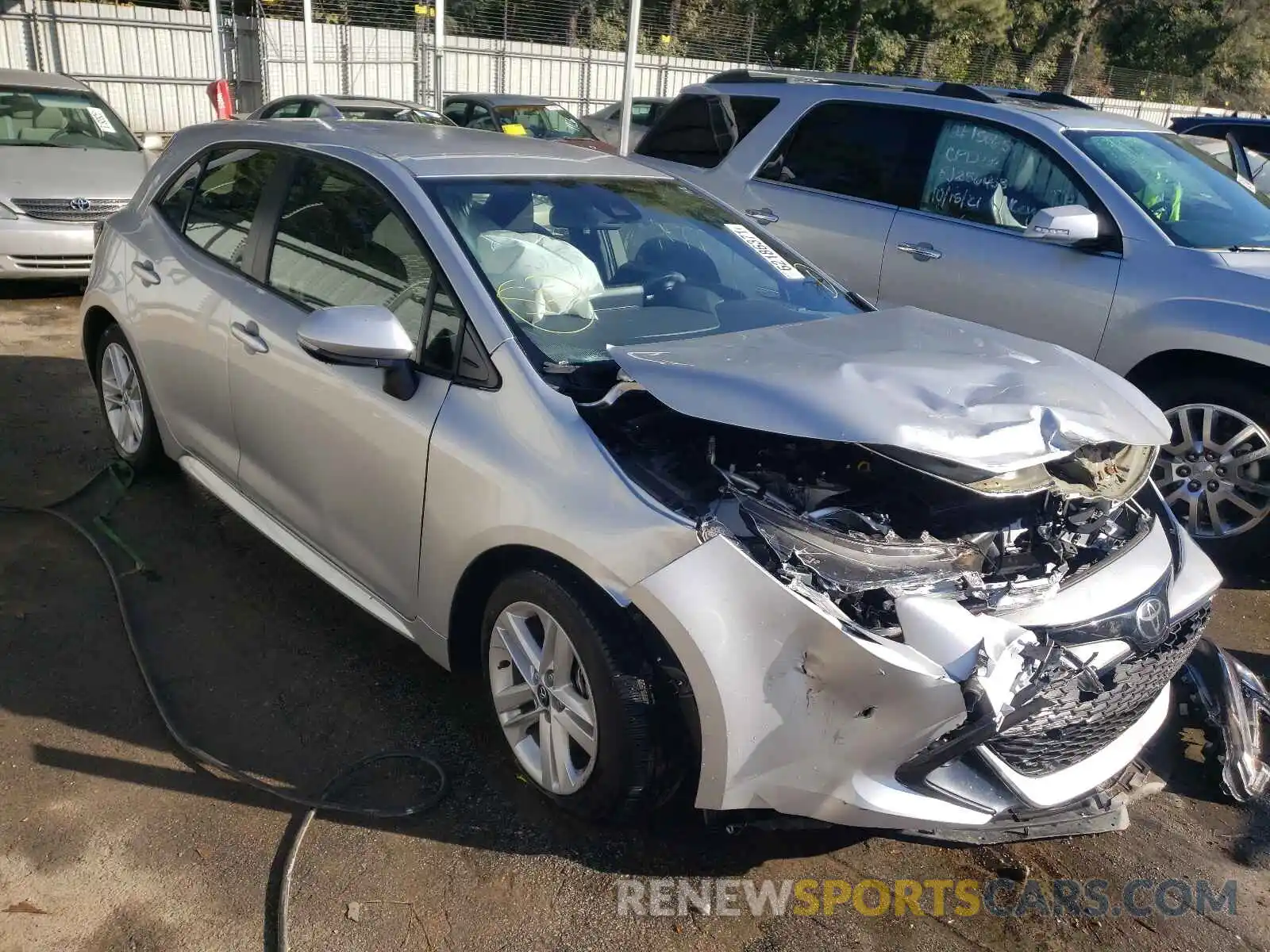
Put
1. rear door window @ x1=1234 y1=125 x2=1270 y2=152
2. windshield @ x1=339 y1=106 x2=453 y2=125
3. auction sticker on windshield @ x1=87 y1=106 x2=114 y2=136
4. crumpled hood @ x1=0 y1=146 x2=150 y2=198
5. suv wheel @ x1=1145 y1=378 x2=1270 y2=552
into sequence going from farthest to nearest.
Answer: windshield @ x1=339 y1=106 x2=453 y2=125, auction sticker on windshield @ x1=87 y1=106 x2=114 y2=136, crumpled hood @ x1=0 y1=146 x2=150 y2=198, rear door window @ x1=1234 y1=125 x2=1270 y2=152, suv wheel @ x1=1145 y1=378 x2=1270 y2=552

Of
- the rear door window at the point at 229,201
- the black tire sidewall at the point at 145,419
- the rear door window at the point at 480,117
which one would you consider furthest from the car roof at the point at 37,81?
the rear door window at the point at 229,201

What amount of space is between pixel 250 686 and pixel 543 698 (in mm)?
1183

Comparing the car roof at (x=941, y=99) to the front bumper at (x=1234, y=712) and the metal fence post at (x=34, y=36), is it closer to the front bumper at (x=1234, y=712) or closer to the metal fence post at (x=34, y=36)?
the front bumper at (x=1234, y=712)

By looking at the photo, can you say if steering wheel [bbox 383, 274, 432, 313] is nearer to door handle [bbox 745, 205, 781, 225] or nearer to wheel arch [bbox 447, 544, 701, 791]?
wheel arch [bbox 447, 544, 701, 791]

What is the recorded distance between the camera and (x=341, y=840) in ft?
9.01

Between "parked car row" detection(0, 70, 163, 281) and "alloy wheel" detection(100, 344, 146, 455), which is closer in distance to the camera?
"alloy wheel" detection(100, 344, 146, 455)

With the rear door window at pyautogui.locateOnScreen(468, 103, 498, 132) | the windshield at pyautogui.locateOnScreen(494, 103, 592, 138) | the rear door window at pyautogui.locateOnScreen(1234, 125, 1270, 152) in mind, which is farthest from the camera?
the rear door window at pyautogui.locateOnScreen(468, 103, 498, 132)

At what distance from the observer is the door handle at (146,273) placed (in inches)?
167

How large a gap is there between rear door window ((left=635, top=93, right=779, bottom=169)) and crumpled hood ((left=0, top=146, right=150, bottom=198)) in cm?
A: 405

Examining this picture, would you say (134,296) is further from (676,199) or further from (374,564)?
(676,199)

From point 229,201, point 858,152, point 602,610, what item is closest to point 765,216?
point 858,152

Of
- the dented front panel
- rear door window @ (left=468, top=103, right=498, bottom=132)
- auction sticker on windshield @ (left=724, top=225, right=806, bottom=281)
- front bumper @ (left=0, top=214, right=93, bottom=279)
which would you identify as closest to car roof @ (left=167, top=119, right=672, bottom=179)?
auction sticker on windshield @ (left=724, top=225, right=806, bottom=281)

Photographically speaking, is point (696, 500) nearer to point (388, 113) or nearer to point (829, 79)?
point (829, 79)

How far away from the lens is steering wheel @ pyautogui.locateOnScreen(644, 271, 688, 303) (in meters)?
3.41
